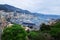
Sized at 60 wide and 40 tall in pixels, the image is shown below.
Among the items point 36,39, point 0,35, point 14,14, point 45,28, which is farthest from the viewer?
point 14,14

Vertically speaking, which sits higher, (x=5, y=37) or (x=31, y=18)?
(x=5, y=37)

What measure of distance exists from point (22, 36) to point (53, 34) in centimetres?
926

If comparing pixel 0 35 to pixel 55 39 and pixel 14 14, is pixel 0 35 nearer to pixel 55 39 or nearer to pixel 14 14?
pixel 55 39

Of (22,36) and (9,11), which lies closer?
(22,36)

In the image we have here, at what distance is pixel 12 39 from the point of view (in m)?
24.8

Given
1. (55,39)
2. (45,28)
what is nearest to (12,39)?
(55,39)

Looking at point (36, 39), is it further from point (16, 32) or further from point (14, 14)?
point (14, 14)

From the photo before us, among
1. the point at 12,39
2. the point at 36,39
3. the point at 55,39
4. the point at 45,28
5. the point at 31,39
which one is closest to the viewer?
the point at 12,39

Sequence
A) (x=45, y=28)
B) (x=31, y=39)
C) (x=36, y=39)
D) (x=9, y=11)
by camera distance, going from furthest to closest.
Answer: (x=9, y=11) → (x=45, y=28) → (x=31, y=39) → (x=36, y=39)

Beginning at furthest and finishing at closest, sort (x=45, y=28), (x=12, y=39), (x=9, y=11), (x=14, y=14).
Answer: (x=14, y=14)
(x=9, y=11)
(x=45, y=28)
(x=12, y=39)

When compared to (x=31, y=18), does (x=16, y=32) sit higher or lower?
higher

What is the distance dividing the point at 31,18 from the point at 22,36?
221ft

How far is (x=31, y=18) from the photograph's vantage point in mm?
92375

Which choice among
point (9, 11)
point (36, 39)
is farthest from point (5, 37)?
point (9, 11)
